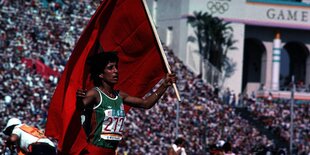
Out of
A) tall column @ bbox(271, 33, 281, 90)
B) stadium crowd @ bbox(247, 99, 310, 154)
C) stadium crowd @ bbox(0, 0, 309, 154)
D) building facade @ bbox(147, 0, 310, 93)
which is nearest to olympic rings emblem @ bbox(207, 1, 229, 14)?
building facade @ bbox(147, 0, 310, 93)

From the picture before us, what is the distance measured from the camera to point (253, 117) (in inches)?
1768

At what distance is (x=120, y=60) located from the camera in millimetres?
10641

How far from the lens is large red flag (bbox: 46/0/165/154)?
384 inches

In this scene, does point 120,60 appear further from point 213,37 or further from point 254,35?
point 254,35

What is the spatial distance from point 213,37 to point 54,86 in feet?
56.4

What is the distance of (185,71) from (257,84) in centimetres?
1078

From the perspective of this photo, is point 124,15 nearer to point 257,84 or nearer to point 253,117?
point 253,117

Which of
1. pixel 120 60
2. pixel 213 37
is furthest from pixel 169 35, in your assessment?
pixel 120 60

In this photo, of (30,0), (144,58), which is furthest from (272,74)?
(144,58)

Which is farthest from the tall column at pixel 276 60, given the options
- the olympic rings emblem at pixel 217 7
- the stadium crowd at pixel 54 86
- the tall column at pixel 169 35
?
the stadium crowd at pixel 54 86

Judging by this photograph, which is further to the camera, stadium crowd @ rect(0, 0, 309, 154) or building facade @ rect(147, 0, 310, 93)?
building facade @ rect(147, 0, 310, 93)

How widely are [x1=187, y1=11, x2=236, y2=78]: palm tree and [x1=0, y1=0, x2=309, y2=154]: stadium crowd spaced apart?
360 centimetres

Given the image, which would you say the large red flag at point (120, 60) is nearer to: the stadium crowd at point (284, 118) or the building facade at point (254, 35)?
the stadium crowd at point (284, 118)

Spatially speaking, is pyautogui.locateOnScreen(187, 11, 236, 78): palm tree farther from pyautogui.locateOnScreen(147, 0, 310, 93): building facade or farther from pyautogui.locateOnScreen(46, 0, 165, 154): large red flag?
pyautogui.locateOnScreen(46, 0, 165, 154): large red flag
